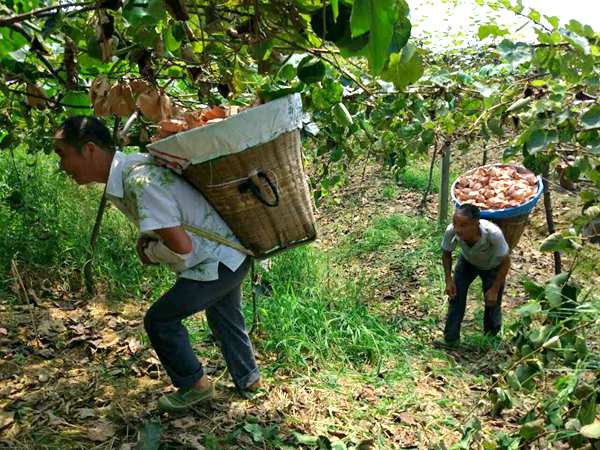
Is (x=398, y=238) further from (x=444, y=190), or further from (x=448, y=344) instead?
(x=448, y=344)

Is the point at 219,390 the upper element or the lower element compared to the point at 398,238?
upper

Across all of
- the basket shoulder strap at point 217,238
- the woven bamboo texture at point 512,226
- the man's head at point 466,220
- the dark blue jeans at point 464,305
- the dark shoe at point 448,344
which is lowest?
the dark shoe at point 448,344

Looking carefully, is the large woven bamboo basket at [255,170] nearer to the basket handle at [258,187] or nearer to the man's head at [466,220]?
the basket handle at [258,187]

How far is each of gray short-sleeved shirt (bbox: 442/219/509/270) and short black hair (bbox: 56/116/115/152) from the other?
2.89 metres

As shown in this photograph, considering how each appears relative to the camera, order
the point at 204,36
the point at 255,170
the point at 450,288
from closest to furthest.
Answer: the point at 255,170 → the point at 204,36 → the point at 450,288

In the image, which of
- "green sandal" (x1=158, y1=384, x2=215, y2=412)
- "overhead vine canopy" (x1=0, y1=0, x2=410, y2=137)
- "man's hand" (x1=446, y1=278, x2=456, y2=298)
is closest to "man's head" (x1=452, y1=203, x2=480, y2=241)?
"man's hand" (x1=446, y1=278, x2=456, y2=298)

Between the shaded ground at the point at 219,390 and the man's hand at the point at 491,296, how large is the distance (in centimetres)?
33

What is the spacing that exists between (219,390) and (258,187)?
4.69 feet

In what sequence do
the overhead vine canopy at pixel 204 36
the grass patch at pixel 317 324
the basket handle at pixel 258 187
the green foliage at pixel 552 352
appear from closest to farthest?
the overhead vine canopy at pixel 204 36, the green foliage at pixel 552 352, the basket handle at pixel 258 187, the grass patch at pixel 317 324

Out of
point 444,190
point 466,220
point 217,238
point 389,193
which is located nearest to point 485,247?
point 466,220

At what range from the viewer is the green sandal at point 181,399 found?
9.65ft

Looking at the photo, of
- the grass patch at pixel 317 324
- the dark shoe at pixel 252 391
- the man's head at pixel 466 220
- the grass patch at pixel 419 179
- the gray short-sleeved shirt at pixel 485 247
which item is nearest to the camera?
the dark shoe at pixel 252 391

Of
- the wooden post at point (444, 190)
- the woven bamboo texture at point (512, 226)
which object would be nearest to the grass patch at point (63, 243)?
the woven bamboo texture at point (512, 226)

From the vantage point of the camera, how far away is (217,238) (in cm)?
259
